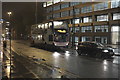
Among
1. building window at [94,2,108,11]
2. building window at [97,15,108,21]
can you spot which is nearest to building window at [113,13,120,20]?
building window at [97,15,108,21]

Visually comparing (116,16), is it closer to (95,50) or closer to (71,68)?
(95,50)

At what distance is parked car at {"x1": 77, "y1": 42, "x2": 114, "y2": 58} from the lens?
20.3 metres

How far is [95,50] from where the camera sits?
2106 centimetres

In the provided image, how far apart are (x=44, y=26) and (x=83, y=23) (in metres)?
35.2

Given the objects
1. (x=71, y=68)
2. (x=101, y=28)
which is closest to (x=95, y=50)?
(x=71, y=68)

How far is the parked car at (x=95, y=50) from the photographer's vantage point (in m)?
20.3

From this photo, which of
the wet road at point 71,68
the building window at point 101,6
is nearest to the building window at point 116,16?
the building window at point 101,6

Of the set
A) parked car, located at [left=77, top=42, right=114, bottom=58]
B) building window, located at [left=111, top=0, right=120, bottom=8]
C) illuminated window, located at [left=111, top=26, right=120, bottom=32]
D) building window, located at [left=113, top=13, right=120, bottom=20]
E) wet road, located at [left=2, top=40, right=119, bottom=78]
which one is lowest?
wet road, located at [left=2, top=40, right=119, bottom=78]

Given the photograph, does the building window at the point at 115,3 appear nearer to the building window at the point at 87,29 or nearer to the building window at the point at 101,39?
the building window at the point at 101,39

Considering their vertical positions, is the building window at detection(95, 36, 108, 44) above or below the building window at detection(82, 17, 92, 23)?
below

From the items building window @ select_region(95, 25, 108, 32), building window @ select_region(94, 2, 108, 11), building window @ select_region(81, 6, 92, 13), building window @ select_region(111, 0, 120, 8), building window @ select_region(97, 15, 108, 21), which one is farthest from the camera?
building window @ select_region(81, 6, 92, 13)

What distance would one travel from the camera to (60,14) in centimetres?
8469

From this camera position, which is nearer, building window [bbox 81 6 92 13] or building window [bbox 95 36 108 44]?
building window [bbox 95 36 108 44]

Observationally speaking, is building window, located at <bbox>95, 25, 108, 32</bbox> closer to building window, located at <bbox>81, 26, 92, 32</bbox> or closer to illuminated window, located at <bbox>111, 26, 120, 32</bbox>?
illuminated window, located at <bbox>111, 26, 120, 32</bbox>
